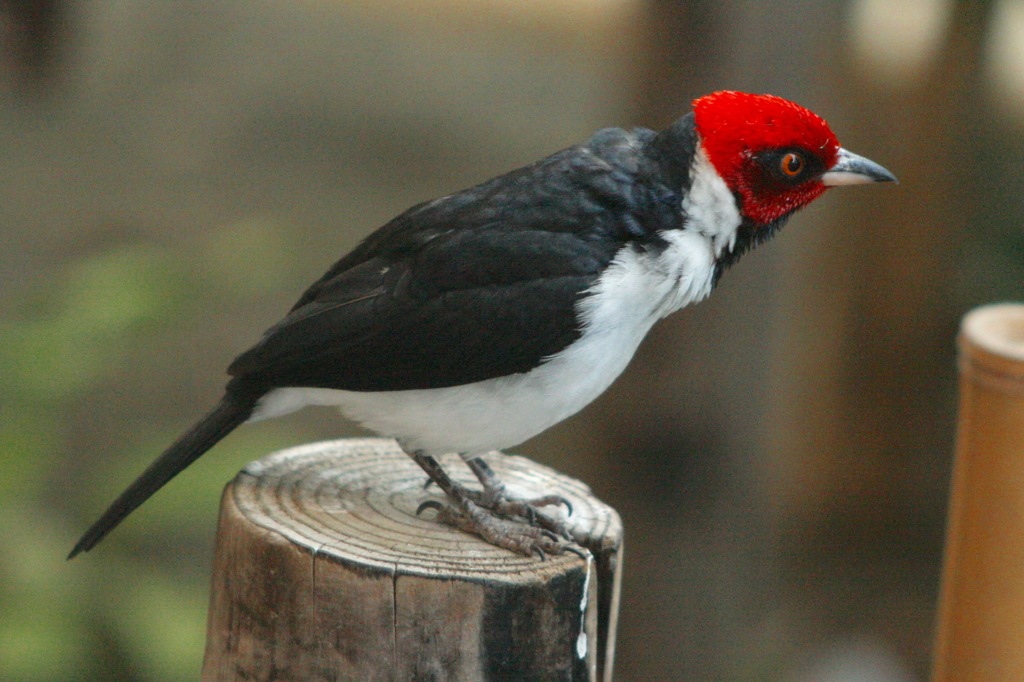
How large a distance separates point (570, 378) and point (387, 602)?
2.26 ft

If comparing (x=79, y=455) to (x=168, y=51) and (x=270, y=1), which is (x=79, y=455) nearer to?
(x=168, y=51)

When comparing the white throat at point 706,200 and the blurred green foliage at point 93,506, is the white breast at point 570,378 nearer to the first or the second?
the white throat at point 706,200

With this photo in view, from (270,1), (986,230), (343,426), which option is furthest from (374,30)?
(986,230)

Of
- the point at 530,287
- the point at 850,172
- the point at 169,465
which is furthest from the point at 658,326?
the point at 169,465

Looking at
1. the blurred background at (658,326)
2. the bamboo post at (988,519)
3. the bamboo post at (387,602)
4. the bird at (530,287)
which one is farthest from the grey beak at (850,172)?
the blurred background at (658,326)

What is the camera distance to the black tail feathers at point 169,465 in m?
2.62

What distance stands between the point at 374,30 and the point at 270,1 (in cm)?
61

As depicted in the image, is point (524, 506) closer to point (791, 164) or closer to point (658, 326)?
point (791, 164)

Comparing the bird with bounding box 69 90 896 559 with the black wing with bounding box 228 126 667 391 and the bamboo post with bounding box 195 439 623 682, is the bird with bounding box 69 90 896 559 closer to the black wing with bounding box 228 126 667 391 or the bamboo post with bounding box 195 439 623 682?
the black wing with bounding box 228 126 667 391

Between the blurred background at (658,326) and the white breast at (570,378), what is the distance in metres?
1.94

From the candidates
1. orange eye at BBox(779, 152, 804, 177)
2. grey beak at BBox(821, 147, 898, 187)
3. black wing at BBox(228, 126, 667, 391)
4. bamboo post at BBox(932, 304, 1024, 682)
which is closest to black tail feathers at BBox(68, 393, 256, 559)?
black wing at BBox(228, 126, 667, 391)

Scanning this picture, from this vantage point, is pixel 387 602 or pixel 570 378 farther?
pixel 570 378

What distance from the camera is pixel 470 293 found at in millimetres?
2477

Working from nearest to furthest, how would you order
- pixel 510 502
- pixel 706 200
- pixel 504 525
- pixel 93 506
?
pixel 504 525 → pixel 706 200 → pixel 510 502 → pixel 93 506
